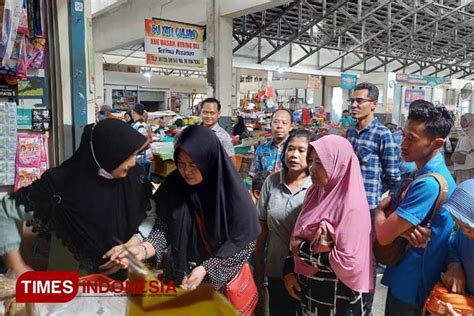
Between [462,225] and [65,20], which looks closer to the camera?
[462,225]

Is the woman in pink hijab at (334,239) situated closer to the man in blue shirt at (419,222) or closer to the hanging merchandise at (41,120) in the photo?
Answer: the man in blue shirt at (419,222)

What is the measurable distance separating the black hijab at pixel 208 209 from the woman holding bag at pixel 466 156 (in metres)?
4.43

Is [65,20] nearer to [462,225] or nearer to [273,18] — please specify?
[462,225]

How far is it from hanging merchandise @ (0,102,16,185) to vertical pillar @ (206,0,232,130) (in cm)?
387

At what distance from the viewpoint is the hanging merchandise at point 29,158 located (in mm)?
2334

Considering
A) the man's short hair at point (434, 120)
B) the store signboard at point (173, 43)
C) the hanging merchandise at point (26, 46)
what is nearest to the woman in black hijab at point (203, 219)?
the man's short hair at point (434, 120)

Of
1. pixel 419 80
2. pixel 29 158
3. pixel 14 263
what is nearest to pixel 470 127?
pixel 29 158

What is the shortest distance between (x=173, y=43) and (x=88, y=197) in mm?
4409

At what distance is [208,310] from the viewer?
26.2 inches

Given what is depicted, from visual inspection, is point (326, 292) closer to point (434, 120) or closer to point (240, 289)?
point (240, 289)

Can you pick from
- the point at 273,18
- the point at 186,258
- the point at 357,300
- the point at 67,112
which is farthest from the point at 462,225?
the point at 273,18

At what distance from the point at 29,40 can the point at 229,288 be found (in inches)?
74.4

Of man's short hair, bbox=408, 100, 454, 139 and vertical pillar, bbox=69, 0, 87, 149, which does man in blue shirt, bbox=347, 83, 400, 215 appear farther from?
vertical pillar, bbox=69, 0, 87, 149

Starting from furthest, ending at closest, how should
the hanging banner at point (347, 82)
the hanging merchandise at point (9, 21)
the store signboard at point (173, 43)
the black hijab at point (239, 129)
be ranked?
the hanging banner at point (347, 82), the black hijab at point (239, 129), the store signboard at point (173, 43), the hanging merchandise at point (9, 21)
